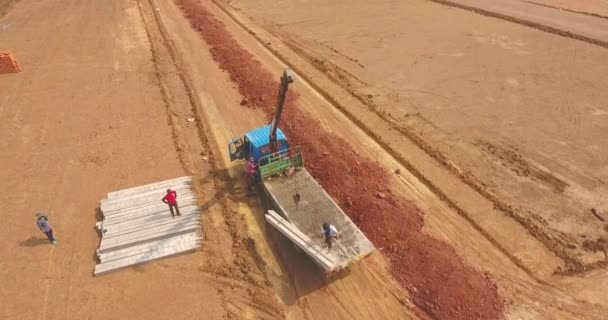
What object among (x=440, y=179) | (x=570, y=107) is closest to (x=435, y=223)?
(x=440, y=179)

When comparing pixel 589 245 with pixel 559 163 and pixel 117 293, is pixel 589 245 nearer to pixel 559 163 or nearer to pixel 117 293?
pixel 559 163

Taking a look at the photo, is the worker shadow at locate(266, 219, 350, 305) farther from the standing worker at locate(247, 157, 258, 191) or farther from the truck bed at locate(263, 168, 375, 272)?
the standing worker at locate(247, 157, 258, 191)

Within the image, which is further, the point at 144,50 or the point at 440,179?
the point at 144,50

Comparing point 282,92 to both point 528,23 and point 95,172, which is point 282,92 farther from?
point 528,23

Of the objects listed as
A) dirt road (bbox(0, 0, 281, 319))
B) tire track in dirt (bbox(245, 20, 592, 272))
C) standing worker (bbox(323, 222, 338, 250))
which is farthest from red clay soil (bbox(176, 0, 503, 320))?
dirt road (bbox(0, 0, 281, 319))

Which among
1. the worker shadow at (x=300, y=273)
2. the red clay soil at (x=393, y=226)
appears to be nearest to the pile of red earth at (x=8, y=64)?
the red clay soil at (x=393, y=226)

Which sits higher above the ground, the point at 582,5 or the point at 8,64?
the point at 582,5

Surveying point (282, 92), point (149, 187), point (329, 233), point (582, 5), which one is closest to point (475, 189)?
point (329, 233)
